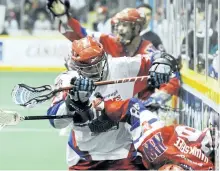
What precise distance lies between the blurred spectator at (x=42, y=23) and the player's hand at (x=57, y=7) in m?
9.82

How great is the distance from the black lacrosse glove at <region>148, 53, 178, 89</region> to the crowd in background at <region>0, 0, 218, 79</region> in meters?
0.26

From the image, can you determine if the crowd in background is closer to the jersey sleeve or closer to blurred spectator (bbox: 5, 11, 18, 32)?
blurred spectator (bbox: 5, 11, 18, 32)

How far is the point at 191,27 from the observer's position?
19.8 feet

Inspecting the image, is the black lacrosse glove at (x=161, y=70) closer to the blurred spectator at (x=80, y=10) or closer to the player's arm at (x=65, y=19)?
the player's arm at (x=65, y=19)

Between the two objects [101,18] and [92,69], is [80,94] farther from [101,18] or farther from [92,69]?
[101,18]

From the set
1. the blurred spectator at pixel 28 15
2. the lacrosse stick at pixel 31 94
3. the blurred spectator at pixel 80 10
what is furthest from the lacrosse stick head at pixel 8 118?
the blurred spectator at pixel 28 15

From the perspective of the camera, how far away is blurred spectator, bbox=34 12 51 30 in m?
16.0

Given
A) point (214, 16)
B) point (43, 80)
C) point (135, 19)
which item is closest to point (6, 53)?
point (43, 80)

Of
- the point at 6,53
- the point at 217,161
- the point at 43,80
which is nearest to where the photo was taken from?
the point at 217,161

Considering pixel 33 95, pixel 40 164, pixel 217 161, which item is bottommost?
pixel 40 164

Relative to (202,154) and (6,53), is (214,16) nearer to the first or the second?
(202,154)

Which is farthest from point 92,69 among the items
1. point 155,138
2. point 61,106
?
point 155,138

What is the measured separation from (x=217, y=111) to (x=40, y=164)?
217 cm

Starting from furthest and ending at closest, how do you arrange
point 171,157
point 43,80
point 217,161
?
1. point 43,80
2. point 217,161
3. point 171,157
